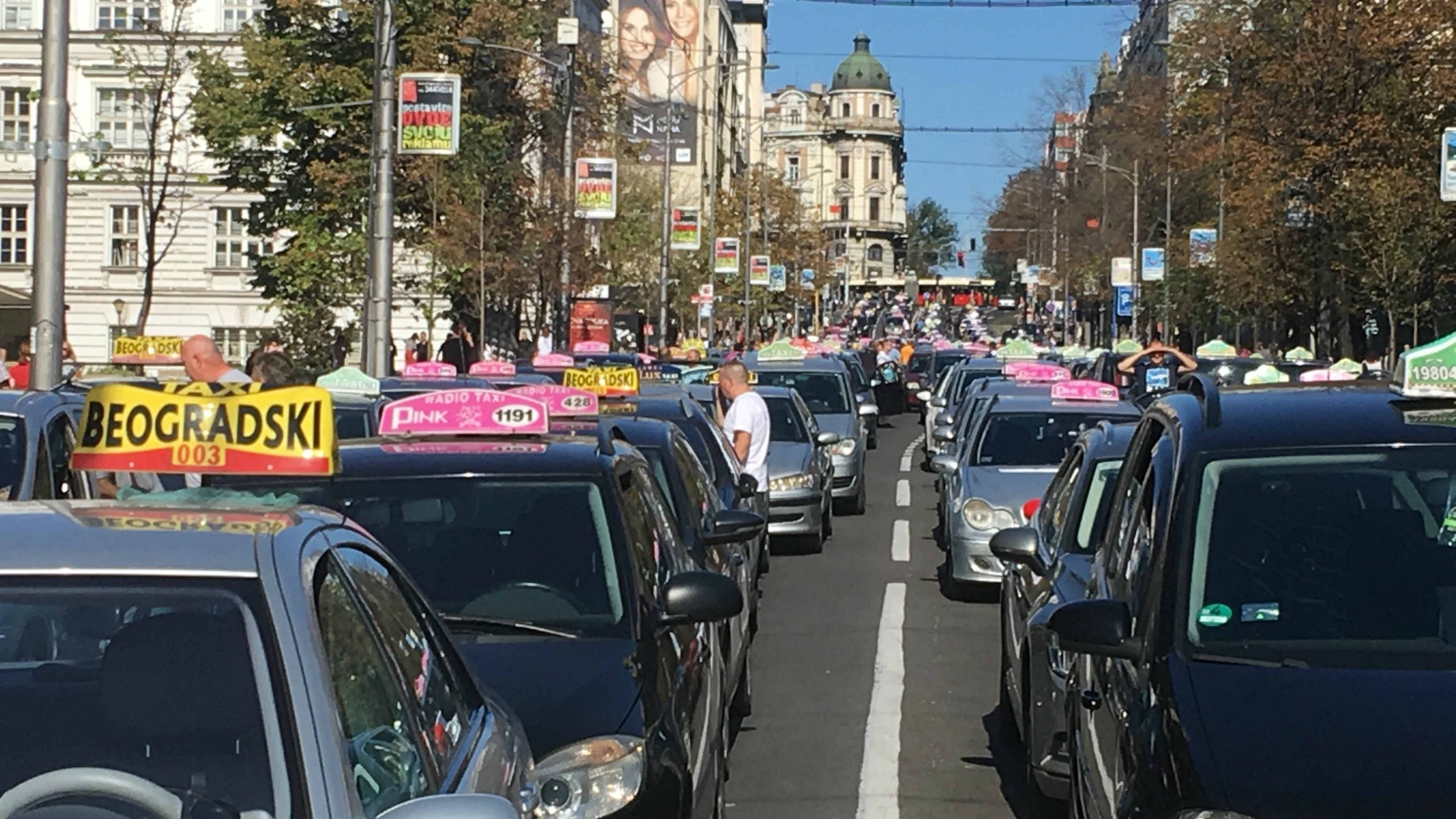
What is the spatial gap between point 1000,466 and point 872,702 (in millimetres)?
5414

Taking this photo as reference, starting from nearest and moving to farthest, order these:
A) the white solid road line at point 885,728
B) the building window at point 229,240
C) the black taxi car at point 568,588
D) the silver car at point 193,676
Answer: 1. the silver car at point 193,676
2. the black taxi car at point 568,588
3. the white solid road line at point 885,728
4. the building window at point 229,240

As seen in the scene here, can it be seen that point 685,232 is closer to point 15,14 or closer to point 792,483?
point 15,14

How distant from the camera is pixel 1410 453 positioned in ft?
19.2

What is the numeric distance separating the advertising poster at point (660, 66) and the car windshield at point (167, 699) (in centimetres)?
7568

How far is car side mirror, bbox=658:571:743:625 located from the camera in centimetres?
645

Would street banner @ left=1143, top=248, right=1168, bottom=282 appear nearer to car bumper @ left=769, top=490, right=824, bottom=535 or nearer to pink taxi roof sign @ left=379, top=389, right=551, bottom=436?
car bumper @ left=769, top=490, right=824, bottom=535

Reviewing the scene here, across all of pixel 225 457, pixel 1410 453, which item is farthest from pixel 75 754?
pixel 1410 453

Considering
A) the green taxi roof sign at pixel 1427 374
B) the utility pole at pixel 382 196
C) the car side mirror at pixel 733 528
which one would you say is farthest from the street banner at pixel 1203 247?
the green taxi roof sign at pixel 1427 374

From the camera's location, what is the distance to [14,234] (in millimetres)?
66625

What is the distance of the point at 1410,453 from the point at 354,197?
41.2 meters

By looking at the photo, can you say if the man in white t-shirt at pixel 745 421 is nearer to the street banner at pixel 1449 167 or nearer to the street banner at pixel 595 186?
the street banner at pixel 1449 167

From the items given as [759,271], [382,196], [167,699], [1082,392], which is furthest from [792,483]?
[759,271]

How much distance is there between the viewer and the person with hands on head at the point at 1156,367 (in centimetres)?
2359

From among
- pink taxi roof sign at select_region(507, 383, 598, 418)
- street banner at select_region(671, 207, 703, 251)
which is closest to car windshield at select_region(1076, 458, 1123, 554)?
pink taxi roof sign at select_region(507, 383, 598, 418)
